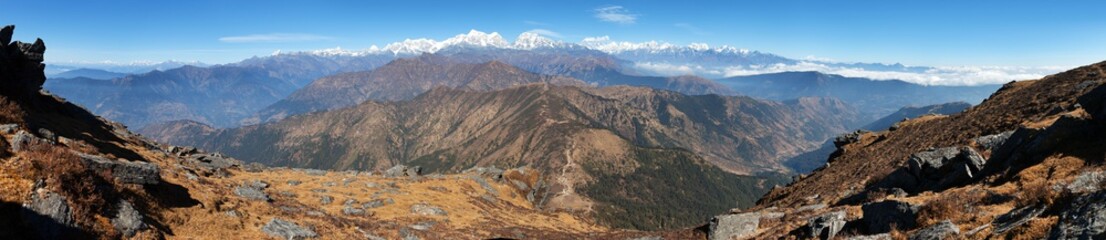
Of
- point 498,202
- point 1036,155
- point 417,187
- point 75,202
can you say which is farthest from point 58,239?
point 498,202

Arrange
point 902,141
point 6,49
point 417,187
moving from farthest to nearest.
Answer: point 417,187, point 902,141, point 6,49

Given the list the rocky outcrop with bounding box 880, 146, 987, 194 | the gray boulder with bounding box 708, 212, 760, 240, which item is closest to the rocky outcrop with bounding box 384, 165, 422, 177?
the gray boulder with bounding box 708, 212, 760, 240

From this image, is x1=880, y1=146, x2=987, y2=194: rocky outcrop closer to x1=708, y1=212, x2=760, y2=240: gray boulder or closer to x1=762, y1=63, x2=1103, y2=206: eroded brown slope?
x1=762, y1=63, x2=1103, y2=206: eroded brown slope

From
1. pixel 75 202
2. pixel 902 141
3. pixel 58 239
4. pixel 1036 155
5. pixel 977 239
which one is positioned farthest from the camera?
pixel 902 141

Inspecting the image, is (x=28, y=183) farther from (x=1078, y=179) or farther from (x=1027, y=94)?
(x=1027, y=94)

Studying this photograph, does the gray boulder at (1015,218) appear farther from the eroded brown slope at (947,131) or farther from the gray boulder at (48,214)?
the gray boulder at (48,214)

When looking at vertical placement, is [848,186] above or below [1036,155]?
below
